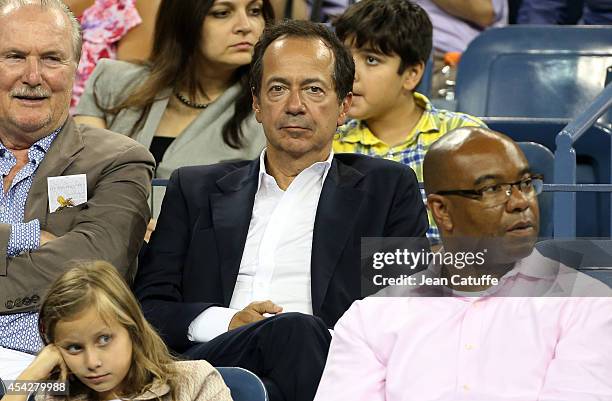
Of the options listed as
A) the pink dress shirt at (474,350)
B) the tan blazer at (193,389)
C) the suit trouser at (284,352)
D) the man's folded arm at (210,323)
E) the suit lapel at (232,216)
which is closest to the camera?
the pink dress shirt at (474,350)

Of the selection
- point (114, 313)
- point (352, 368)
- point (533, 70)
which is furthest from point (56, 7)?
point (533, 70)

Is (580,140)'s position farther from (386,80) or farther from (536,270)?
(536,270)

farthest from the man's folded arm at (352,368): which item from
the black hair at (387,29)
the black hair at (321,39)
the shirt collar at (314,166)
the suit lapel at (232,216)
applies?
the black hair at (387,29)

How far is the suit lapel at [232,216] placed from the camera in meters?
2.88

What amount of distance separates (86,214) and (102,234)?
81mm

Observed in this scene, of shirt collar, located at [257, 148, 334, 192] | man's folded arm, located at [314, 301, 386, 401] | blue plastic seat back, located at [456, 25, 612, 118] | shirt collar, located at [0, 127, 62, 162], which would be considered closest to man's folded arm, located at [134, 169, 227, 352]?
shirt collar, located at [257, 148, 334, 192]

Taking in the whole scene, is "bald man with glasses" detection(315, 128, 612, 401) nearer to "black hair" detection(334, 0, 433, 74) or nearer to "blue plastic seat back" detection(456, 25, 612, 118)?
"black hair" detection(334, 0, 433, 74)

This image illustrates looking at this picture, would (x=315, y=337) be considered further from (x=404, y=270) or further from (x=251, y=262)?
(x=251, y=262)

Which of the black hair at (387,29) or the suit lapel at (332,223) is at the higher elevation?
the black hair at (387,29)

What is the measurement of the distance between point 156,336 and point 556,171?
1362 mm

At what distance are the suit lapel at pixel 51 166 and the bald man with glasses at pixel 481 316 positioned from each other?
38.3 inches

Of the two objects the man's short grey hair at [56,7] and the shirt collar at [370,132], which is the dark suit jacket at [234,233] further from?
the shirt collar at [370,132]

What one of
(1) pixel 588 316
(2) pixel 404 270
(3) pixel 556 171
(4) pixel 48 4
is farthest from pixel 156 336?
(3) pixel 556 171

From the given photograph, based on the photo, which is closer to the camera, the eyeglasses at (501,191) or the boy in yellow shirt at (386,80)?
the eyeglasses at (501,191)
